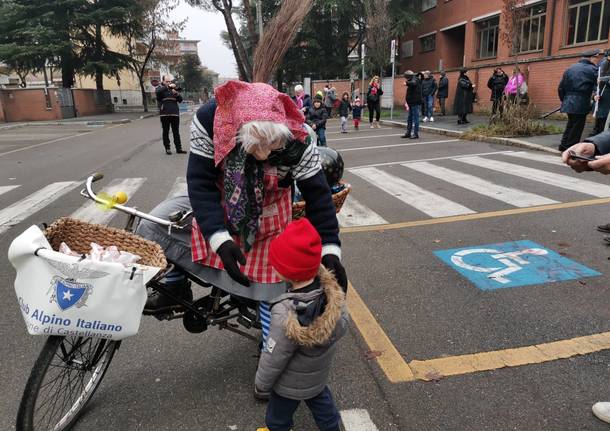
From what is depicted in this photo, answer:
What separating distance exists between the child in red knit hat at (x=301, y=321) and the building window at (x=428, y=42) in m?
32.9

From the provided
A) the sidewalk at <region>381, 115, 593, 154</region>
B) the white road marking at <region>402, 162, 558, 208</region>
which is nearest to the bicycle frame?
the white road marking at <region>402, 162, 558, 208</region>

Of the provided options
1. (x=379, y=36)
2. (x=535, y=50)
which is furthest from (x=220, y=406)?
(x=379, y=36)

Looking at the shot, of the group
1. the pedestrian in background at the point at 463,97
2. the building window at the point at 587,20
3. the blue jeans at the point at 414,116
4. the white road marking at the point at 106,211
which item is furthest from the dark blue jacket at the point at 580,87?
the building window at the point at 587,20

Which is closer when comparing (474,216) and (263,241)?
(263,241)

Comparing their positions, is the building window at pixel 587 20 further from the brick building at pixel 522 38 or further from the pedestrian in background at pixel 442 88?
the pedestrian in background at pixel 442 88

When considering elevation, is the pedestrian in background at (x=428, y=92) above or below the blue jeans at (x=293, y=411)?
above

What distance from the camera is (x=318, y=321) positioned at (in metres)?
1.94

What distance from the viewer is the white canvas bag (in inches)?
78.7

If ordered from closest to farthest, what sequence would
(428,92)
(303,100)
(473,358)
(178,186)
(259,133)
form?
1. (259,133)
2. (473,358)
3. (178,186)
4. (303,100)
5. (428,92)

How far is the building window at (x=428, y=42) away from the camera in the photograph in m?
31.9

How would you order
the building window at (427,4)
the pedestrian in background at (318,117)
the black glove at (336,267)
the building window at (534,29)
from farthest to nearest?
1. the building window at (427,4)
2. the building window at (534,29)
3. the pedestrian in background at (318,117)
4. the black glove at (336,267)

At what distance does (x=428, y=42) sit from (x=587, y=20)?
1487 centimetres

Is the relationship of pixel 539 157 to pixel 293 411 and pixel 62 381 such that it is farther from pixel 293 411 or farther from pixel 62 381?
pixel 62 381

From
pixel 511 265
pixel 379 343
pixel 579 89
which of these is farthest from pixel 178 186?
pixel 579 89
